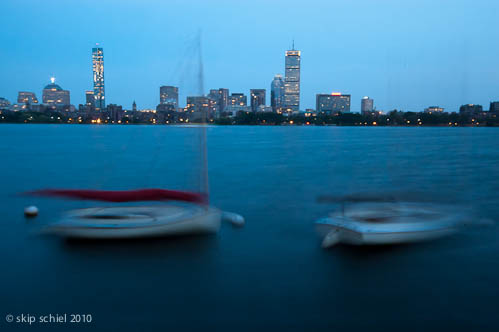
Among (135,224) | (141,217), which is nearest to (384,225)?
(135,224)

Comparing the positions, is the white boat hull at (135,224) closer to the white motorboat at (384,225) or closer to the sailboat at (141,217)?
the sailboat at (141,217)

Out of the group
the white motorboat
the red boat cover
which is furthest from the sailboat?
the white motorboat

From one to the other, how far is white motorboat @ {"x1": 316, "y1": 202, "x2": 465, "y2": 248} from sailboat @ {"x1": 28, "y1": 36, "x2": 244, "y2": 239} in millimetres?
4625

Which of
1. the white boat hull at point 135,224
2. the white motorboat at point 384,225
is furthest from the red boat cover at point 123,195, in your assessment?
the white motorboat at point 384,225

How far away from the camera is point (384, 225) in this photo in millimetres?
14812

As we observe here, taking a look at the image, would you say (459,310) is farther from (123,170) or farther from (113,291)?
(123,170)

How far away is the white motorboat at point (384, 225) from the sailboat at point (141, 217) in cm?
462

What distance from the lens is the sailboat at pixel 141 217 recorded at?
15398 millimetres

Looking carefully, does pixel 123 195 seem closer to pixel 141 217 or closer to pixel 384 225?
pixel 141 217

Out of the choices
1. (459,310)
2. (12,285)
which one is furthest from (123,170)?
(459,310)

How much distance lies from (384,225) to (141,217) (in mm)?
9400

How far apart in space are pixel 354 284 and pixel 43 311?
9590 mm

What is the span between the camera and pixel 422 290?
1316 centimetres

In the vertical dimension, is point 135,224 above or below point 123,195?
below
